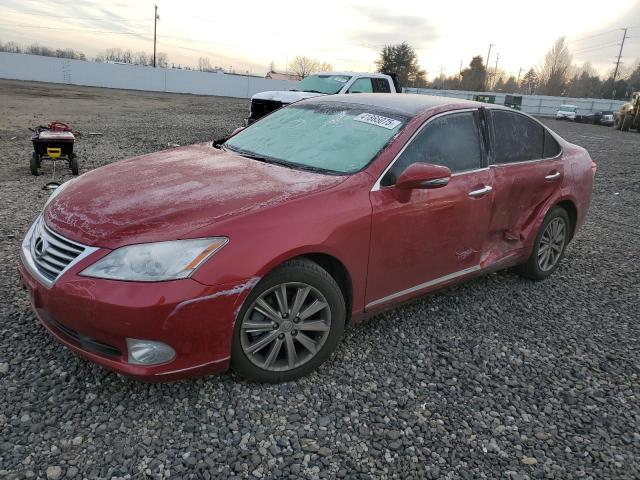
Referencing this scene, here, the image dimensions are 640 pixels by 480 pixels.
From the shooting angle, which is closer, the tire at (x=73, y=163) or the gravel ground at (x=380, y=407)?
the gravel ground at (x=380, y=407)

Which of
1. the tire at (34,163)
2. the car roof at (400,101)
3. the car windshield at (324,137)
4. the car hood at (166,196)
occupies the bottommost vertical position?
the tire at (34,163)

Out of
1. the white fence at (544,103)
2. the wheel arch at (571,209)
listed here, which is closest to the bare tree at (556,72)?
the white fence at (544,103)

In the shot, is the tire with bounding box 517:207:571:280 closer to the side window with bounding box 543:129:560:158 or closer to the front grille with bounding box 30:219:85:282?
the side window with bounding box 543:129:560:158

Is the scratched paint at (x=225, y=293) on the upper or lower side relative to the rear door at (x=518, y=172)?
lower

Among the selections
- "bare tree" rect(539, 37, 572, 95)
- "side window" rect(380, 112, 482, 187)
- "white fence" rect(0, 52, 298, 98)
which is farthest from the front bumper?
"bare tree" rect(539, 37, 572, 95)

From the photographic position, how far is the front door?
3.06m

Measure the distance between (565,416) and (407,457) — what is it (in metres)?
1.04

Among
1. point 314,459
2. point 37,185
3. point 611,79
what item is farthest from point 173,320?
point 611,79

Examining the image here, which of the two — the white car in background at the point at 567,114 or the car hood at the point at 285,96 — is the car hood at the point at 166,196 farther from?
the white car in background at the point at 567,114

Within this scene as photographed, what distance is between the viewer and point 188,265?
7.67 feet

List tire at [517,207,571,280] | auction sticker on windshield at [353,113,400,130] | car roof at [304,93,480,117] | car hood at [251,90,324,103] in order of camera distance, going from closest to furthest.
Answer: auction sticker on windshield at [353,113,400,130] < car roof at [304,93,480,117] < tire at [517,207,571,280] < car hood at [251,90,324,103]

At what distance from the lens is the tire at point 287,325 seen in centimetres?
258

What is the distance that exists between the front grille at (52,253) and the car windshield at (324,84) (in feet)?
34.0

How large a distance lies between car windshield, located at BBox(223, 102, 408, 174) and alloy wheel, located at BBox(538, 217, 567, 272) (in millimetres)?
2041
